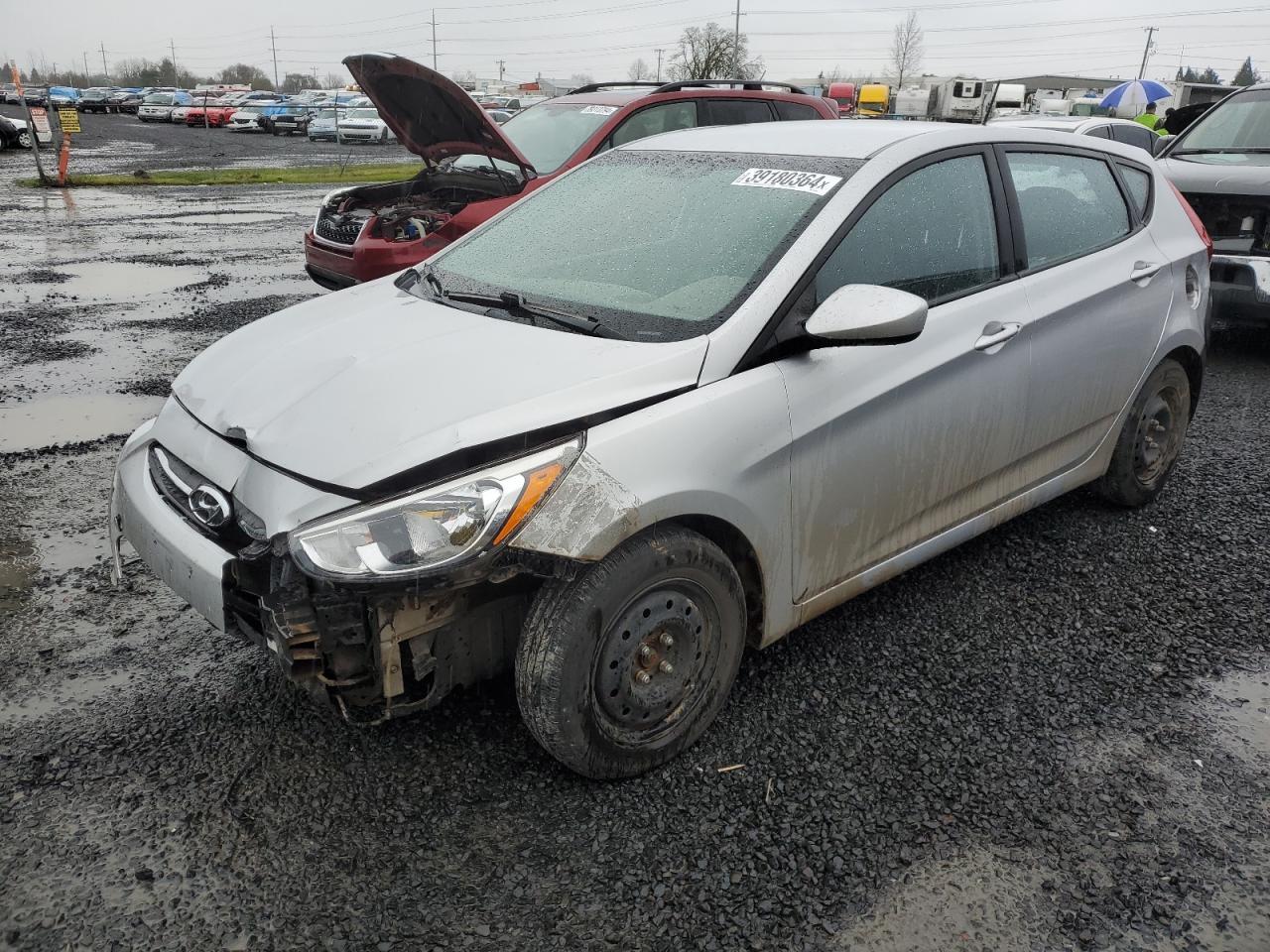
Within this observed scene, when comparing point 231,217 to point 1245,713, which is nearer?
point 1245,713

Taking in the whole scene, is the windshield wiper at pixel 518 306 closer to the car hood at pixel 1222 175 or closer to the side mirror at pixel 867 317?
the side mirror at pixel 867 317

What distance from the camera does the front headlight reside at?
2.19 meters

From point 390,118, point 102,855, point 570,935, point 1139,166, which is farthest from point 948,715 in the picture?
point 390,118

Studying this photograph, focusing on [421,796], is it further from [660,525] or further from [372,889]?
[660,525]

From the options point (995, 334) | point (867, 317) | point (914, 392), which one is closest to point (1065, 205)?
point (995, 334)

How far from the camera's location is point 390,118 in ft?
23.1

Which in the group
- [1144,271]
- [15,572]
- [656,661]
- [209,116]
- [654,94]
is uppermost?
[209,116]

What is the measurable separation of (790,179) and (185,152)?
31.0 metres

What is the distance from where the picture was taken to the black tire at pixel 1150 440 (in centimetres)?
417

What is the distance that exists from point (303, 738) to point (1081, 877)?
6.86ft

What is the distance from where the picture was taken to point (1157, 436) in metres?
A: 4.36

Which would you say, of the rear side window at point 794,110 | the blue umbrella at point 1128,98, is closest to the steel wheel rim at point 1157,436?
the rear side window at point 794,110

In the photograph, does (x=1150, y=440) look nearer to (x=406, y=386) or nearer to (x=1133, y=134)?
(x=406, y=386)

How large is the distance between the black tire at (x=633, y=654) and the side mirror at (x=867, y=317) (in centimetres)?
66
